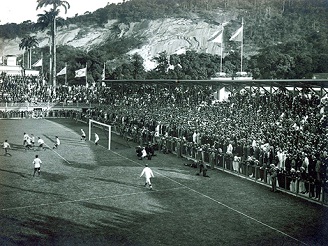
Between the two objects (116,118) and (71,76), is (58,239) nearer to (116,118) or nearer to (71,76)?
(116,118)

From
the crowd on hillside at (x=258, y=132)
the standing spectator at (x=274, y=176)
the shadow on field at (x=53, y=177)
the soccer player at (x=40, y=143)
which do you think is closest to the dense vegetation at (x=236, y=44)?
the crowd on hillside at (x=258, y=132)

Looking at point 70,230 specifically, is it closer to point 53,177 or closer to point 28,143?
point 53,177

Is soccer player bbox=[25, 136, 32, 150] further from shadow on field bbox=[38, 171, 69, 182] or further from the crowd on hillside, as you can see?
the crowd on hillside

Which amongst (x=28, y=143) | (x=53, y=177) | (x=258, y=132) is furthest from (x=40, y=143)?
(x=258, y=132)

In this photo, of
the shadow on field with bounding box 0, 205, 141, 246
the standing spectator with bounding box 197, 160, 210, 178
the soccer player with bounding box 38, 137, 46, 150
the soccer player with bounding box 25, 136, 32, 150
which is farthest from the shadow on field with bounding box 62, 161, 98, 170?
the shadow on field with bounding box 0, 205, 141, 246

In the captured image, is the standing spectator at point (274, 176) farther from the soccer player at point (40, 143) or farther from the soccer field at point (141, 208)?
the soccer player at point (40, 143)
